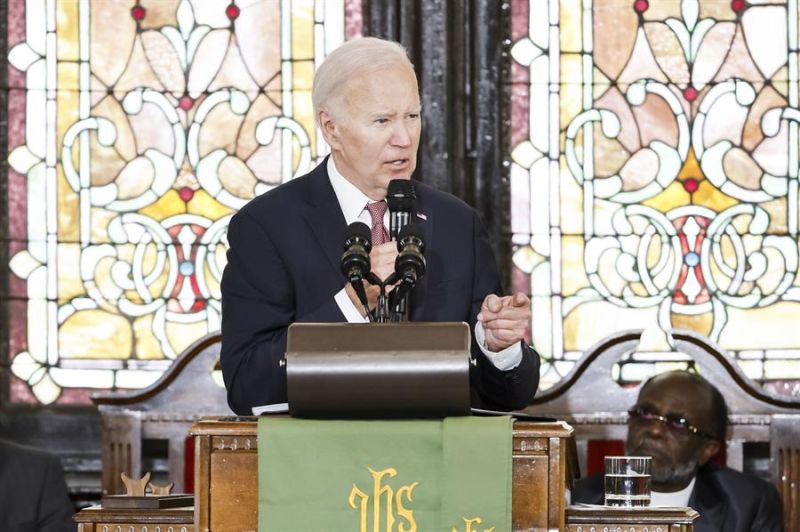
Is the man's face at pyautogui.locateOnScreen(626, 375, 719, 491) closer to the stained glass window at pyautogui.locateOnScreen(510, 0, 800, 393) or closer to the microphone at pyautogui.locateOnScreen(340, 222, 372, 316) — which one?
the stained glass window at pyautogui.locateOnScreen(510, 0, 800, 393)

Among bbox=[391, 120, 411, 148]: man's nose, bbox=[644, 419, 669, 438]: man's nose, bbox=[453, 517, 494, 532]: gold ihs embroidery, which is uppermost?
Answer: bbox=[391, 120, 411, 148]: man's nose

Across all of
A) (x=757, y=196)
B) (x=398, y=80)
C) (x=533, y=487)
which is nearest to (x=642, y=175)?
(x=757, y=196)

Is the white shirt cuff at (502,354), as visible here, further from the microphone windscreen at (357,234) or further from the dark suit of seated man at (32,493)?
the dark suit of seated man at (32,493)

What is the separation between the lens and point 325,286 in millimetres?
2559

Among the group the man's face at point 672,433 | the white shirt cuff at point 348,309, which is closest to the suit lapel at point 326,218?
the white shirt cuff at point 348,309

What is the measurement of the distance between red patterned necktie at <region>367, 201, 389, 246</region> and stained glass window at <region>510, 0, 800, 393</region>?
247 centimetres

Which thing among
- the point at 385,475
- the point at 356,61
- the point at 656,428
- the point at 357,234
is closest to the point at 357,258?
the point at 357,234

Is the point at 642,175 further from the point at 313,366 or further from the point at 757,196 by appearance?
the point at 313,366

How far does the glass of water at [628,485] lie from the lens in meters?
2.36

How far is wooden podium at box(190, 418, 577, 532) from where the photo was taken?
6.84ft

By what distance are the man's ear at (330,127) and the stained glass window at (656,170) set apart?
8.13ft

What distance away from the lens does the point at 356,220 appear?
8.62ft

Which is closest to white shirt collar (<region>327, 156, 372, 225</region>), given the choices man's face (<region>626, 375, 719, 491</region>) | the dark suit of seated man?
the dark suit of seated man

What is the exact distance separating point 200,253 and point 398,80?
2.69m
